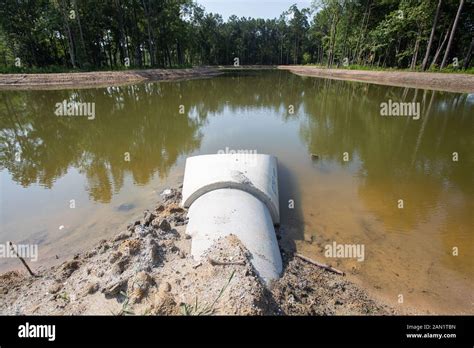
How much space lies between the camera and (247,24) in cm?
7056

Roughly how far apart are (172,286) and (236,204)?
1546mm

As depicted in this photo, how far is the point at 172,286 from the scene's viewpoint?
2744 millimetres

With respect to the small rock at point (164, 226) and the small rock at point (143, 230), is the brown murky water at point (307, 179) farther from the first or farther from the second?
the small rock at point (164, 226)

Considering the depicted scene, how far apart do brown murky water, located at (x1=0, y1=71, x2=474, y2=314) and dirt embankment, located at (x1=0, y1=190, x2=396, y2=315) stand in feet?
1.75

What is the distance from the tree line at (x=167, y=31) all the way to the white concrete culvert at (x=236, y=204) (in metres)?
25.4

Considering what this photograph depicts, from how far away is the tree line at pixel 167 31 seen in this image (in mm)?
25594

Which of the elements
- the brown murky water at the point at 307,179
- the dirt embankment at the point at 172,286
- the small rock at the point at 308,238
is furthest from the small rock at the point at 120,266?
the small rock at the point at 308,238

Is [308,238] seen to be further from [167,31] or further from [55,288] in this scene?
[167,31]

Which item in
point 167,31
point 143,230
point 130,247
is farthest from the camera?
point 167,31

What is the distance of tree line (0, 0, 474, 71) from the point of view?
2559cm

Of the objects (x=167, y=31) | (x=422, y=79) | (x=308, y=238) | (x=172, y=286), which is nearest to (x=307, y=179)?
(x=308, y=238)

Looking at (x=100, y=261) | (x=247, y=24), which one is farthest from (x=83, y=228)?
(x=247, y=24)
